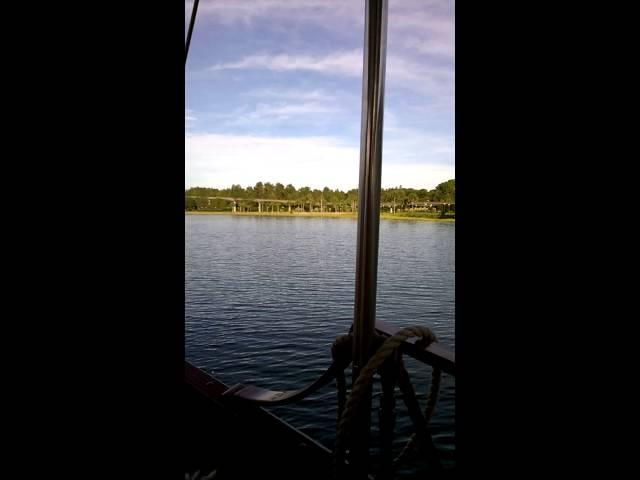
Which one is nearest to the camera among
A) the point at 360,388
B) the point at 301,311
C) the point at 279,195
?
the point at 360,388

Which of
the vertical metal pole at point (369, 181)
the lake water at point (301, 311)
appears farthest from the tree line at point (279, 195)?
the vertical metal pole at point (369, 181)

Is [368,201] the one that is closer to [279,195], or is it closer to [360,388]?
[360,388]

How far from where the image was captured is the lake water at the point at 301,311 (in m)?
6.69

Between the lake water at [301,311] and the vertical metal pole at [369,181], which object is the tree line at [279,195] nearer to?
the lake water at [301,311]

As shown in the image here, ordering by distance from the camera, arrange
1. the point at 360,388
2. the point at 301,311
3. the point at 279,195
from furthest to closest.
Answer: the point at 279,195, the point at 301,311, the point at 360,388

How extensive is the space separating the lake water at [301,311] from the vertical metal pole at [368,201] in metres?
0.17

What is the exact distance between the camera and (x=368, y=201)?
0.86 meters

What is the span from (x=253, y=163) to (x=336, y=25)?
65.9 ft

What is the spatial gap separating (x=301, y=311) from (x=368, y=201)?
50.9 feet

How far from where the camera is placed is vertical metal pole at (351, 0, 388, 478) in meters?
0.86

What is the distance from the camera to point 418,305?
15.8 meters

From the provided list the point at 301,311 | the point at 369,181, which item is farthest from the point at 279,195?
the point at 369,181
